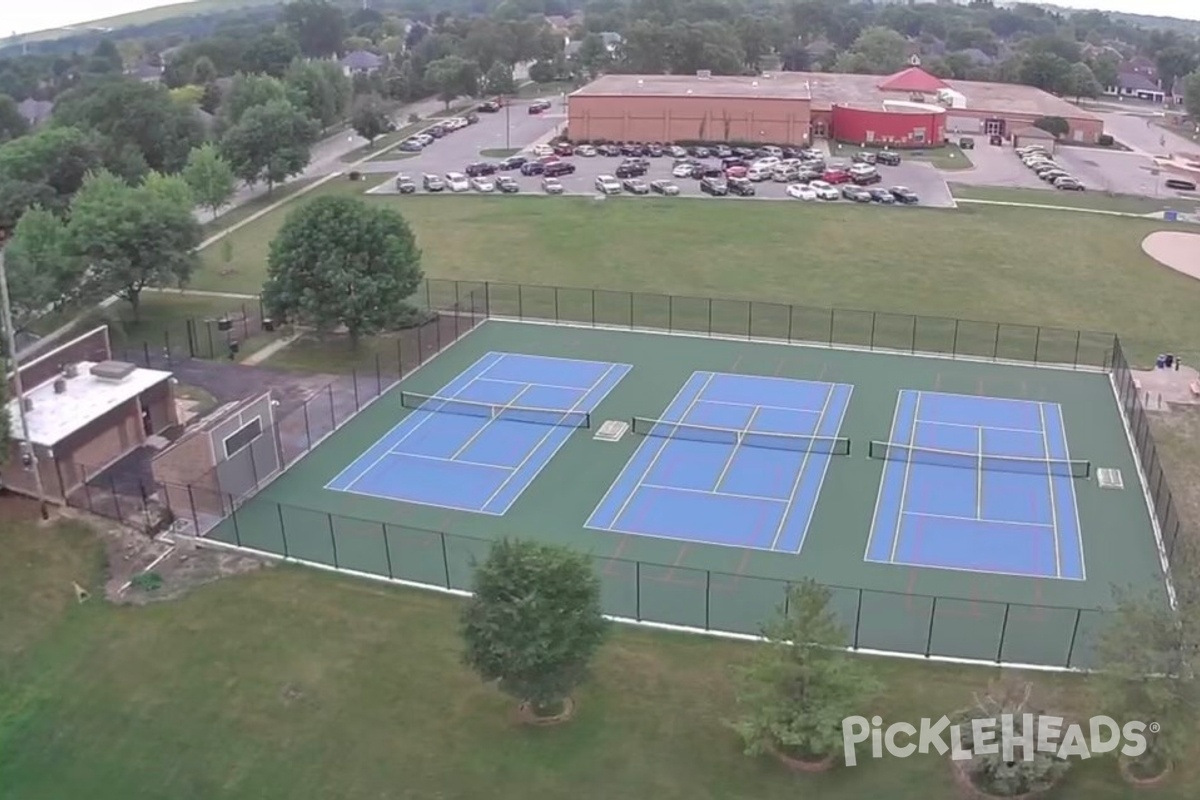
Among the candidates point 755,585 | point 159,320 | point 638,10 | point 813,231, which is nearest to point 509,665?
point 755,585

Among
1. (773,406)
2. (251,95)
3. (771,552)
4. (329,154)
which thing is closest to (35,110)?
(251,95)

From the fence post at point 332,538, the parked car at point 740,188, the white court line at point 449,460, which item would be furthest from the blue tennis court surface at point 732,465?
the parked car at point 740,188

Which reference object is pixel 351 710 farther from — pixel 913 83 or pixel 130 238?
pixel 913 83

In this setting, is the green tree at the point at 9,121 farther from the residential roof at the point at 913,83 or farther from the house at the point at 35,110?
the residential roof at the point at 913,83

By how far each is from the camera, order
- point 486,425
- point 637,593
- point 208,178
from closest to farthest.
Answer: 1. point 637,593
2. point 486,425
3. point 208,178

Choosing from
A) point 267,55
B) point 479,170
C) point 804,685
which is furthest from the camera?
point 267,55

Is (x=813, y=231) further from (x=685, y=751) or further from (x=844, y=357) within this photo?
(x=685, y=751)
